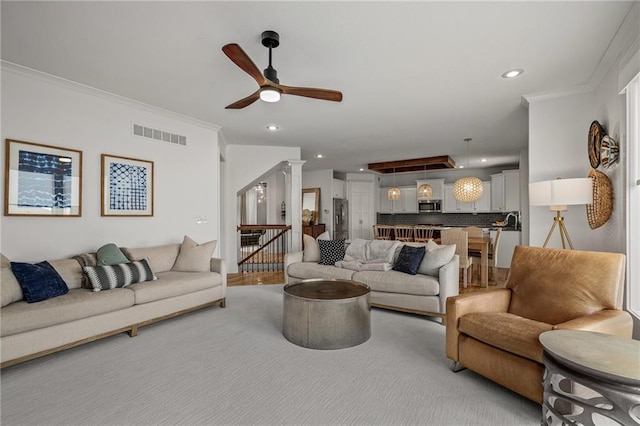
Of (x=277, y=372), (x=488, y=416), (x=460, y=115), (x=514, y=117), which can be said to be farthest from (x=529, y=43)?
(x=277, y=372)

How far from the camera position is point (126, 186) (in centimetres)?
416

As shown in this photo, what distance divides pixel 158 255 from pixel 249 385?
2562mm

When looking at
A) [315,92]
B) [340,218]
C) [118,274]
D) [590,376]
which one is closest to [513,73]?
[315,92]

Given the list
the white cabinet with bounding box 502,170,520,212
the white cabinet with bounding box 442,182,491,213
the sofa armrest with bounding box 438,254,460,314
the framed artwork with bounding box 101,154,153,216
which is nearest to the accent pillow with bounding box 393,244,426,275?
the sofa armrest with bounding box 438,254,460,314

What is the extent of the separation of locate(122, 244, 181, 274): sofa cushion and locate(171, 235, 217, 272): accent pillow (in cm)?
9

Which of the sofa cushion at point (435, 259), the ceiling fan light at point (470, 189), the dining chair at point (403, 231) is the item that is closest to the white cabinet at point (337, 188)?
the dining chair at point (403, 231)

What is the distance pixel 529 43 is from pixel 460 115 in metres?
2.00

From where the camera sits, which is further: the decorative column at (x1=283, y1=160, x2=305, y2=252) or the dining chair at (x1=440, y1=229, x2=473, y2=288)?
the decorative column at (x1=283, y1=160, x2=305, y2=252)

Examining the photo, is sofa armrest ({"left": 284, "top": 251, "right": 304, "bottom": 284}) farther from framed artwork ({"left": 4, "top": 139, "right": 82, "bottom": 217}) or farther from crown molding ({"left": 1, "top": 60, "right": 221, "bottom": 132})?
framed artwork ({"left": 4, "top": 139, "right": 82, "bottom": 217})

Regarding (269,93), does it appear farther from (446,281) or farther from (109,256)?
(446,281)

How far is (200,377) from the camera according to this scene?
2412 millimetres

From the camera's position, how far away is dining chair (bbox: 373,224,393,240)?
801 cm

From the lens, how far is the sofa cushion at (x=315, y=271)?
176 inches

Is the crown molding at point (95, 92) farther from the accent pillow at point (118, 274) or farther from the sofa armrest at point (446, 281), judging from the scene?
the sofa armrest at point (446, 281)
